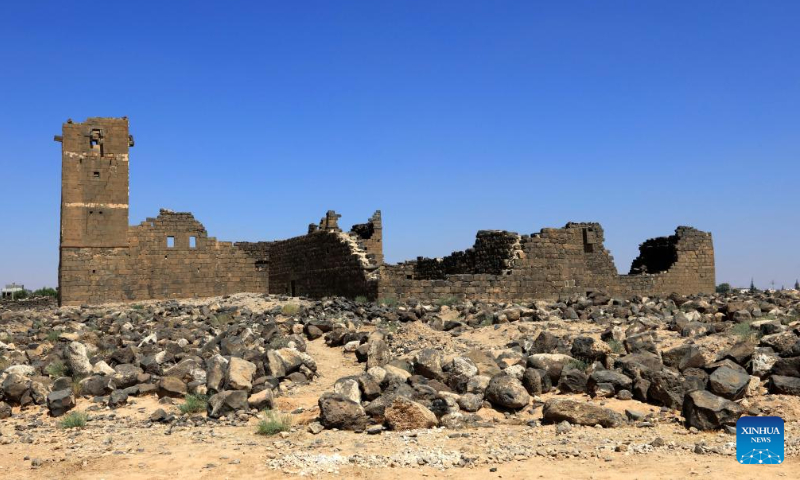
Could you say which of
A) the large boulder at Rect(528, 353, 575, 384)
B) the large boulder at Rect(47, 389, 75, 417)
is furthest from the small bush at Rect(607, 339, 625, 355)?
the large boulder at Rect(47, 389, 75, 417)

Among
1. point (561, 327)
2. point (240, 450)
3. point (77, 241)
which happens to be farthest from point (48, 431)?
point (77, 241)

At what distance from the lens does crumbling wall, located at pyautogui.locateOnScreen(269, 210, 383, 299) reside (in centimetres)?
1736

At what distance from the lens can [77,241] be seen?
2225cm

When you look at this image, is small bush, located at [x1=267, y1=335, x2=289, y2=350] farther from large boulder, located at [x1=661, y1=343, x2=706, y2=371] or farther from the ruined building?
the ruined building

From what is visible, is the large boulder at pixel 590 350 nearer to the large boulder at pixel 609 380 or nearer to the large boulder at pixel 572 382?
the large boulder at pixel 572 382

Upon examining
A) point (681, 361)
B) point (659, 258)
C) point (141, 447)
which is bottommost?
point (141, 447)

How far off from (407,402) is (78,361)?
4.72 metres

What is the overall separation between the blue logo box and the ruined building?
38.7 ft

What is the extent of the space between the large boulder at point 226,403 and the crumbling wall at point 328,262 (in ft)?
29.7

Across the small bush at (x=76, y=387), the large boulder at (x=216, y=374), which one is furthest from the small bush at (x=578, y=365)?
the small bush at (x=76, y=387)

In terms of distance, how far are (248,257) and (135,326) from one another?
12.2 metres

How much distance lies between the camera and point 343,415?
20.4ft

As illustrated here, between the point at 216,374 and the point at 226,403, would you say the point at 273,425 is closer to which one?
the point at 226,403

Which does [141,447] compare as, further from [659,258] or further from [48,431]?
[659,258]
